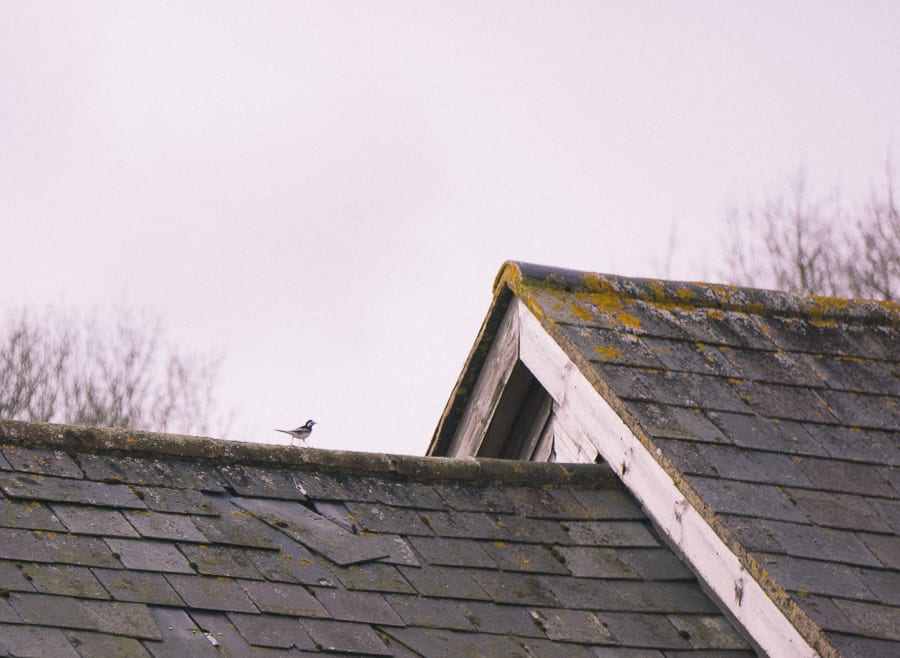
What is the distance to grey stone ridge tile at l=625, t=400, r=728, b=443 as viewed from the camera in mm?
4328

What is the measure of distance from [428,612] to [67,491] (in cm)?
122

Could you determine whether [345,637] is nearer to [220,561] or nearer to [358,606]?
[358,606]

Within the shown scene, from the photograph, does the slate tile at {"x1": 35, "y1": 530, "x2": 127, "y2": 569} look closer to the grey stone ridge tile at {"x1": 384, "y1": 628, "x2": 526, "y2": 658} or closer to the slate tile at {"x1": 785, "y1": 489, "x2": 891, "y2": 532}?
the grey stone ridge tile at {"x1": 384, "y1": 628, "x2": 526, "y2": 658}

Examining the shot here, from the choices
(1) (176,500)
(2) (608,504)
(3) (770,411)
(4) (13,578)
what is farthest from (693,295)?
(4) (13,578)

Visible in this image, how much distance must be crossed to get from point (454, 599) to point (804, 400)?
1.72 metres

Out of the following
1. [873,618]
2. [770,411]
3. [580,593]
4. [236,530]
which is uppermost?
[770,411]

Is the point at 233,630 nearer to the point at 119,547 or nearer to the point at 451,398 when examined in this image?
the point at 119,547

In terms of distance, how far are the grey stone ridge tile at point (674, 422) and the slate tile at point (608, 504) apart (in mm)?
383

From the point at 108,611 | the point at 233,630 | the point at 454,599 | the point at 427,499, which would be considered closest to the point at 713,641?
the point at 454,599

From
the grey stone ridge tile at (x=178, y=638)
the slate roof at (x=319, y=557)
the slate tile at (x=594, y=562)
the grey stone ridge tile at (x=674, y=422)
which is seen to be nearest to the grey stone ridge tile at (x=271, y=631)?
the slate roof at (x=319, y=557)

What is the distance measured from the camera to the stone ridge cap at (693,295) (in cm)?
523

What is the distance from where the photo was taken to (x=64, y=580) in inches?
134

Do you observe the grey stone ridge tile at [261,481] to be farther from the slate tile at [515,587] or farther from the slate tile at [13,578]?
the slate tile at [13,578]

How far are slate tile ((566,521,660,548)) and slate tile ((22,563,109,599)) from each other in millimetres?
1687
